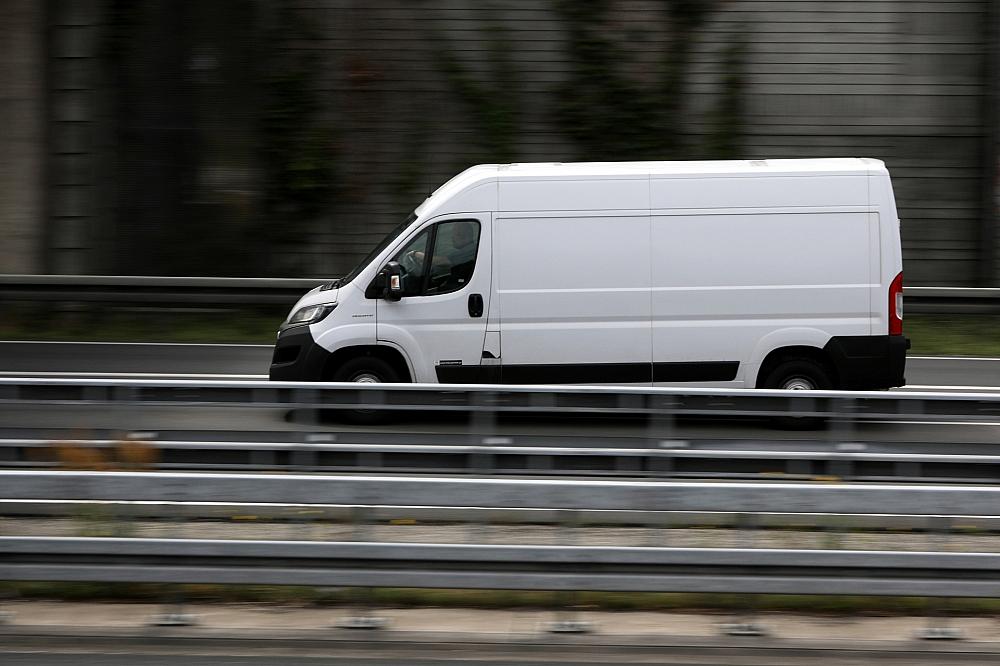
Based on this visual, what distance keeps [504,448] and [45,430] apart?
284 centimetres

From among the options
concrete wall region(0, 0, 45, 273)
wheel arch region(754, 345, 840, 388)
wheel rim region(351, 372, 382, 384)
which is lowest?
wheel rim region(351, 372, 382, 384)

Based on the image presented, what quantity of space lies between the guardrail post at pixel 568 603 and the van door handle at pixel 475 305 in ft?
13.9

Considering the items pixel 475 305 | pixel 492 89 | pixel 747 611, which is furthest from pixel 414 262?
pixel 492 89

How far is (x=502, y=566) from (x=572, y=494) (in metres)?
0.50

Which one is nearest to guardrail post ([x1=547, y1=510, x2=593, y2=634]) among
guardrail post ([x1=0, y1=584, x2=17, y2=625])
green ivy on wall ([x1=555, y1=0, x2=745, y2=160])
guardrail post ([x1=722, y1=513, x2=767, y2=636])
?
guardrail post ([x1=722, y1=513, x2=767, y2=636])

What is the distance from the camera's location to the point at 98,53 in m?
18.5

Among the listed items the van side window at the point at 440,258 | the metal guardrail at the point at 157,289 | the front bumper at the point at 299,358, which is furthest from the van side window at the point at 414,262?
the metal guardrail at the point at 157,289

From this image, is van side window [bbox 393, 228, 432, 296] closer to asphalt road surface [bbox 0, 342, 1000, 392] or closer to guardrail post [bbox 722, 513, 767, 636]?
asphalt road surface [bbox 0, 342, 1000, 392]

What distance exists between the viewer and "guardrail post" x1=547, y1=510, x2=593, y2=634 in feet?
17.5

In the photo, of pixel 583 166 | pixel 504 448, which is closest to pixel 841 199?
pixel 583 166

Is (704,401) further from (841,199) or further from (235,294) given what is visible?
(235,294)

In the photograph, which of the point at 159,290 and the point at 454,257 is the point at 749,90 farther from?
the point at 454,257

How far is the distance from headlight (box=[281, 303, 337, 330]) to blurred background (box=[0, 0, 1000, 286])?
8.33m

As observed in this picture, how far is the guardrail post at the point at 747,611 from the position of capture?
5336 mm
